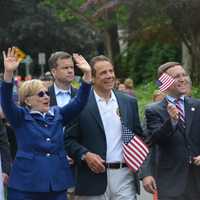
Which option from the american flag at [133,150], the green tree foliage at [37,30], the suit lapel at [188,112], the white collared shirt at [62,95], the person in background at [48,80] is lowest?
the american flag at [133,150]

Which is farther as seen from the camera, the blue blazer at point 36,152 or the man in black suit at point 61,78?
the man in black suit at point 61,78

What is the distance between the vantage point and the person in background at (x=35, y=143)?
6078 millimetres

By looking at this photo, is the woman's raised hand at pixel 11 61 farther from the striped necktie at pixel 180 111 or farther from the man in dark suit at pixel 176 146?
the striped necktie at pixel 180 111

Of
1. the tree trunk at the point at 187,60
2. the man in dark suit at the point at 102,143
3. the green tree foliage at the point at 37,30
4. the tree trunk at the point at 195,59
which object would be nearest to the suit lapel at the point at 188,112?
the man in dark suit at the point at 102,143

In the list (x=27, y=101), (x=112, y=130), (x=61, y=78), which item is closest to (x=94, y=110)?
(x=112, y=130)

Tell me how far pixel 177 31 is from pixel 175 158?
19431 millimetres

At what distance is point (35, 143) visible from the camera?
6152 mm

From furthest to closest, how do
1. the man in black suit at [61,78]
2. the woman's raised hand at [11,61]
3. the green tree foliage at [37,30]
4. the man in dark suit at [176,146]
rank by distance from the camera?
the green tree foliage at [37,30], the man in black suit at [61,78], the man in dark suit at [176,146], the woman's raised hand at [11,61]

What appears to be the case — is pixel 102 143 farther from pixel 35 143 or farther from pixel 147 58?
pixel 147 58

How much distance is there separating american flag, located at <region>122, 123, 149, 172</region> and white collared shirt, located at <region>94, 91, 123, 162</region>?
0.18 ft

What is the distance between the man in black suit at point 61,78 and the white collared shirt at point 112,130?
1183mm

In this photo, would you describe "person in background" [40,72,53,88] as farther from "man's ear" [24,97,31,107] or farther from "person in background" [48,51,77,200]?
"man's ear" [24,97,31,107]

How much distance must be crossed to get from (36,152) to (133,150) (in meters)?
0.91

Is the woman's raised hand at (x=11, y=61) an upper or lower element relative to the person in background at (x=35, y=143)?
upper
